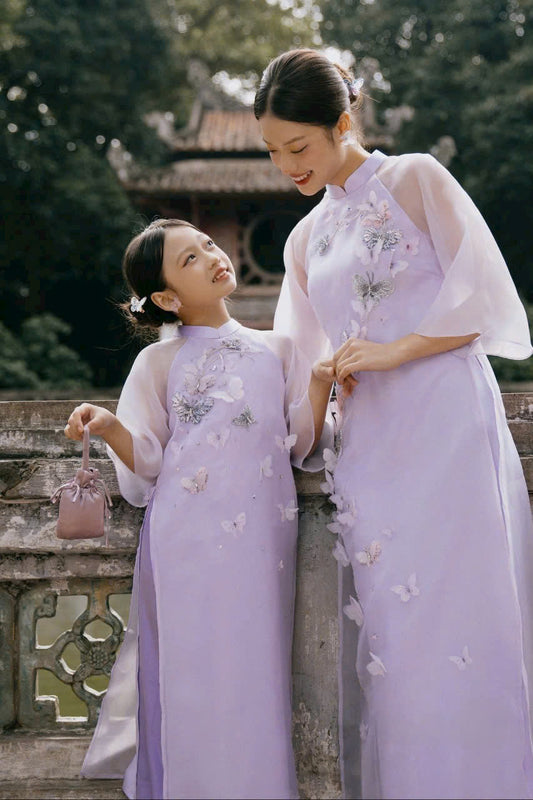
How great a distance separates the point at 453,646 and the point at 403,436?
0.45m

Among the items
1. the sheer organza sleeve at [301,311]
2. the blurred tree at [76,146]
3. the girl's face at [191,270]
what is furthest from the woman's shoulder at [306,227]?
the blurred tree at [76,146]

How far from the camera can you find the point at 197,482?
1.96m

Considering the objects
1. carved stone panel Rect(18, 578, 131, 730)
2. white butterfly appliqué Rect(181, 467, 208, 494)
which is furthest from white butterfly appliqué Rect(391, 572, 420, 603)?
carved stone panel Rect(18, 578, 131, 730)

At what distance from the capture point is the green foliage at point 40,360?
13.8 metres

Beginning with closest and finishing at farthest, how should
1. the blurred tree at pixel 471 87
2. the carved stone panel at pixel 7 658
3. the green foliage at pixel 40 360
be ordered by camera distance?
the carved stone panel at pixel 7 658, the green foliage at pixel 40 360, the blurred tree at pixel 471 87

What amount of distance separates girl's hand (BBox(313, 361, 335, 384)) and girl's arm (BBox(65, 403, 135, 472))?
1.51 feet


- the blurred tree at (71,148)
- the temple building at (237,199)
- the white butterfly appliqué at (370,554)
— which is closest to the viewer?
the white butterfly appliqué at (370,554)

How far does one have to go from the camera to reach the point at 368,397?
1970 millimetres

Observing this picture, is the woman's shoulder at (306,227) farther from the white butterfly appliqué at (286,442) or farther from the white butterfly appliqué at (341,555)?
the white butterfly appliqué at (341,555)

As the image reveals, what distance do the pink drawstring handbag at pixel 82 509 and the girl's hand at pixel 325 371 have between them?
54 centimetres

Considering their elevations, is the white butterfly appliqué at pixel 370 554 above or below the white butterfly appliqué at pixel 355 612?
above

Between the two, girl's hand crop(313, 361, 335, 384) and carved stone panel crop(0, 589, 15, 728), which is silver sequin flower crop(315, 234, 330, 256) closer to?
girl's hand crop(313, 361, 335, 384)

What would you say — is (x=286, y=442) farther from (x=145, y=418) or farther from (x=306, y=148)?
(x=306, y=148)

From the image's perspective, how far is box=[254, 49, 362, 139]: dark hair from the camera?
6.48 feet
